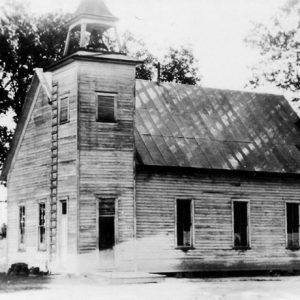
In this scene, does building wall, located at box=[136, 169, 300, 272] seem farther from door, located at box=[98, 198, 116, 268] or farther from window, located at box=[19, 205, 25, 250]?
window, located at box=[19, 205, 25, 250]

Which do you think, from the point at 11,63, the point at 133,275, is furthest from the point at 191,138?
the point at 11,63

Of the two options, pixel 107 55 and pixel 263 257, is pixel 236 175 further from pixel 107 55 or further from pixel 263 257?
pixel 107 55

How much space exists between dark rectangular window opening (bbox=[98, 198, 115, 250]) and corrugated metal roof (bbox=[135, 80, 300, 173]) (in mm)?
2342

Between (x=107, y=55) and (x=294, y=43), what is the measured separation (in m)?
14.2

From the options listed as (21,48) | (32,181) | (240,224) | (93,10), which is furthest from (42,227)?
(21,48)

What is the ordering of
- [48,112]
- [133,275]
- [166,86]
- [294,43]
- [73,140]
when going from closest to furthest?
[133,275] → [73,140] → [48,112] → [166,86] → [294,43]

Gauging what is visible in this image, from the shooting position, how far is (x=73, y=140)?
28.5 metres

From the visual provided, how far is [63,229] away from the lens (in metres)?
28.8

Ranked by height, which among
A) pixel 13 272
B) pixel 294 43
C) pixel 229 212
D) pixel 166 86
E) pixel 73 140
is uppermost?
pixel 294 43

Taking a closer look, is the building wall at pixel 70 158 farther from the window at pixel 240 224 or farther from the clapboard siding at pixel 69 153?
the window at pixel 240 224

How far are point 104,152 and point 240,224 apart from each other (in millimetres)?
6982

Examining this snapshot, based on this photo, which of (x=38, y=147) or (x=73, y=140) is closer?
(x=73, y=140)

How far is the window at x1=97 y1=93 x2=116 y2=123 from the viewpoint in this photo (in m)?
28.8

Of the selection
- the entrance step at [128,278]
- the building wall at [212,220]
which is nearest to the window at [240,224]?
the building wall at [212,220]
